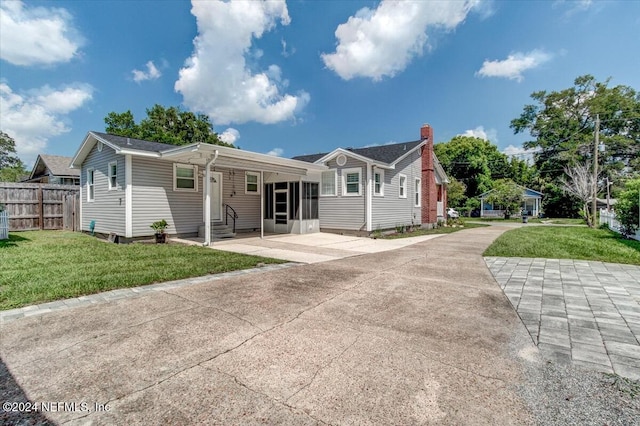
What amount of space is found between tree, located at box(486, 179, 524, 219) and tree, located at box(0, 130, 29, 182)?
6219 centimetres

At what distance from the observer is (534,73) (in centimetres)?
1809

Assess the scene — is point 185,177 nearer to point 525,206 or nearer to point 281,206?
point 281,206

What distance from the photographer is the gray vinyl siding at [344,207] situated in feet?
45.2

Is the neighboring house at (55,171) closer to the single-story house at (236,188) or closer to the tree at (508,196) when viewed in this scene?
the single-story house at (236,188)

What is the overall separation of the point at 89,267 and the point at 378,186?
1166 cm

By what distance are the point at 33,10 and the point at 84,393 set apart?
13321 millimetres

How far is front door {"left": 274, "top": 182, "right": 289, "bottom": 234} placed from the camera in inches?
559

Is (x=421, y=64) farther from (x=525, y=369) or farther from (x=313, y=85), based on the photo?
(x=525, y=369)

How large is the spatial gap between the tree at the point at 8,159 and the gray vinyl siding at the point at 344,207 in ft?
158

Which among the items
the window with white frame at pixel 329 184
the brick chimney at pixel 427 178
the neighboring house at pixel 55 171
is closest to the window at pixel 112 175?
the window with white frame at pixel 329 184

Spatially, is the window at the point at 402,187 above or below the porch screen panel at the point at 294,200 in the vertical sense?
above

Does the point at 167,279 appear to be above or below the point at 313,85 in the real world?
below

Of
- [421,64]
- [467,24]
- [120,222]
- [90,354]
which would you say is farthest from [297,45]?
[90,354]

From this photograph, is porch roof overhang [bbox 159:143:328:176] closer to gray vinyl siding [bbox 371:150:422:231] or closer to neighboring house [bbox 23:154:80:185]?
gray vinyl siding [bbox 371:150:422:231]
